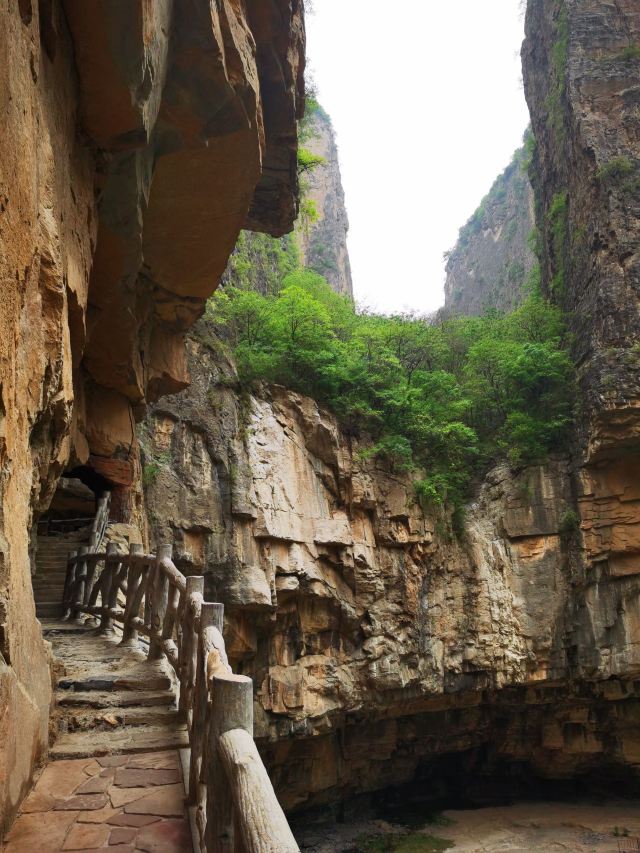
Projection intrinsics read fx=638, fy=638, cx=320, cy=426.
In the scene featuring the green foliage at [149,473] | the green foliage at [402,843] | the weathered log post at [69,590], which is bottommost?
the green foliage at [402,843]

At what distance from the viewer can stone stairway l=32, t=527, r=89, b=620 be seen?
1045cm

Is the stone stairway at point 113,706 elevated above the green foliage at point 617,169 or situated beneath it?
situated beneath

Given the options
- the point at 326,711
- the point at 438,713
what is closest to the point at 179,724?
the point at 326,711

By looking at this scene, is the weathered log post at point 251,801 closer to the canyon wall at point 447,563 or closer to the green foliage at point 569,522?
the canyon wall at point 447,563

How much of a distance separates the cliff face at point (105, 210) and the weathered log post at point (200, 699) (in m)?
0.93

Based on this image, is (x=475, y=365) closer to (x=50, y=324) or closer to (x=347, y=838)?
(x=347, y=838)

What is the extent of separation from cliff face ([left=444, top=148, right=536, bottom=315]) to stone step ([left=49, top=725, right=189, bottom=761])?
128 ft

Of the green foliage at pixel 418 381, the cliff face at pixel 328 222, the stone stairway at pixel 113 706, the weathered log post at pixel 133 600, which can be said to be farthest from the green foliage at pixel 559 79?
the stone stairway at pixel 113 706

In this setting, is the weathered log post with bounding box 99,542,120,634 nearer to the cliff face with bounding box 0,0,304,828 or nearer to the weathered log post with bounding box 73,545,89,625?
the weathered log post with bounding box 73,545,89,625

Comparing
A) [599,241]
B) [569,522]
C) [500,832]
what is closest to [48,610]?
[500,832]

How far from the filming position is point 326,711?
Result: 15.4m

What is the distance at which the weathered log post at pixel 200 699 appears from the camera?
3.43 metres

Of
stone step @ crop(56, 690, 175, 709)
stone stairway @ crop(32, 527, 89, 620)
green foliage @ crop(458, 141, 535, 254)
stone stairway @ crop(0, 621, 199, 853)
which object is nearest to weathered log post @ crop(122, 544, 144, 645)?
stone stairway @ crop(0, 621, 199, 853)

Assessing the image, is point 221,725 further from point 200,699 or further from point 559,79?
point 559,79
